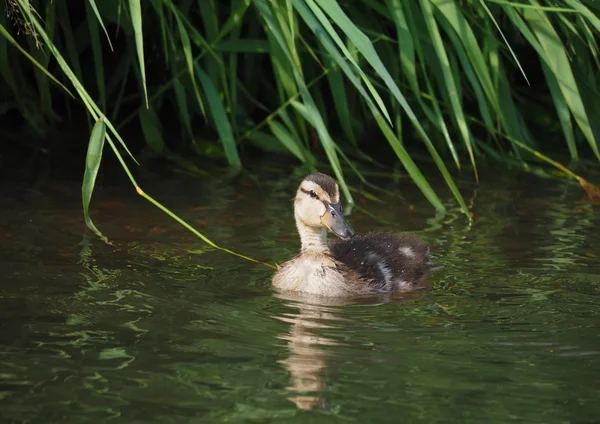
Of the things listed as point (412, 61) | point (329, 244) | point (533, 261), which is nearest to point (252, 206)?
point (329, 244)

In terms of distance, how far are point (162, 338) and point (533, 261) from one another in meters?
1.85

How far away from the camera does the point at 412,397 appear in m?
3.59

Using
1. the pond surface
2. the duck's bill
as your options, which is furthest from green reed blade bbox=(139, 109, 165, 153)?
the duck's bill

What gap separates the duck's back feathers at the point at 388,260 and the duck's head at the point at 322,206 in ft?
0.68

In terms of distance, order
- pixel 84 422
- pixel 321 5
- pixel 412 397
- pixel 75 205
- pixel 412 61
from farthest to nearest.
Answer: pixel 75 205 → pixel 412 61 → pixel 321 5 → pixel 412 397 → pixel 84 422

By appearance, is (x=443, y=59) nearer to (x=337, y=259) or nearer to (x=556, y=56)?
(x=556, y=56)

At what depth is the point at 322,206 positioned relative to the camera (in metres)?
5.22

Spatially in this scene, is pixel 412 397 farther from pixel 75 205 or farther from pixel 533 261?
pixel 75 205

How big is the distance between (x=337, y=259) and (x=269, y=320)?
93 cm

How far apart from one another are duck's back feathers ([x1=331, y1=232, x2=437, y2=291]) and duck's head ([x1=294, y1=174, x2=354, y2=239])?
0.68 ft

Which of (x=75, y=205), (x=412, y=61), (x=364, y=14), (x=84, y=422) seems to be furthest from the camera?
(x=364, y=14)

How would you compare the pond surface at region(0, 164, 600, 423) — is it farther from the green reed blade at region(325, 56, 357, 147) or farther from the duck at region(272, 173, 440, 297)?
the green reed blade at region(325, 56, 357, 147)

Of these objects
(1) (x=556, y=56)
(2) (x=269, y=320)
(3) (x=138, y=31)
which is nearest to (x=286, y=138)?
(1) (x=556, y=56)

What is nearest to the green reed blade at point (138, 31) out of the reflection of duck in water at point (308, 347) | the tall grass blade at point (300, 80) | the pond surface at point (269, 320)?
the tall grass blade at point (300, 80)
